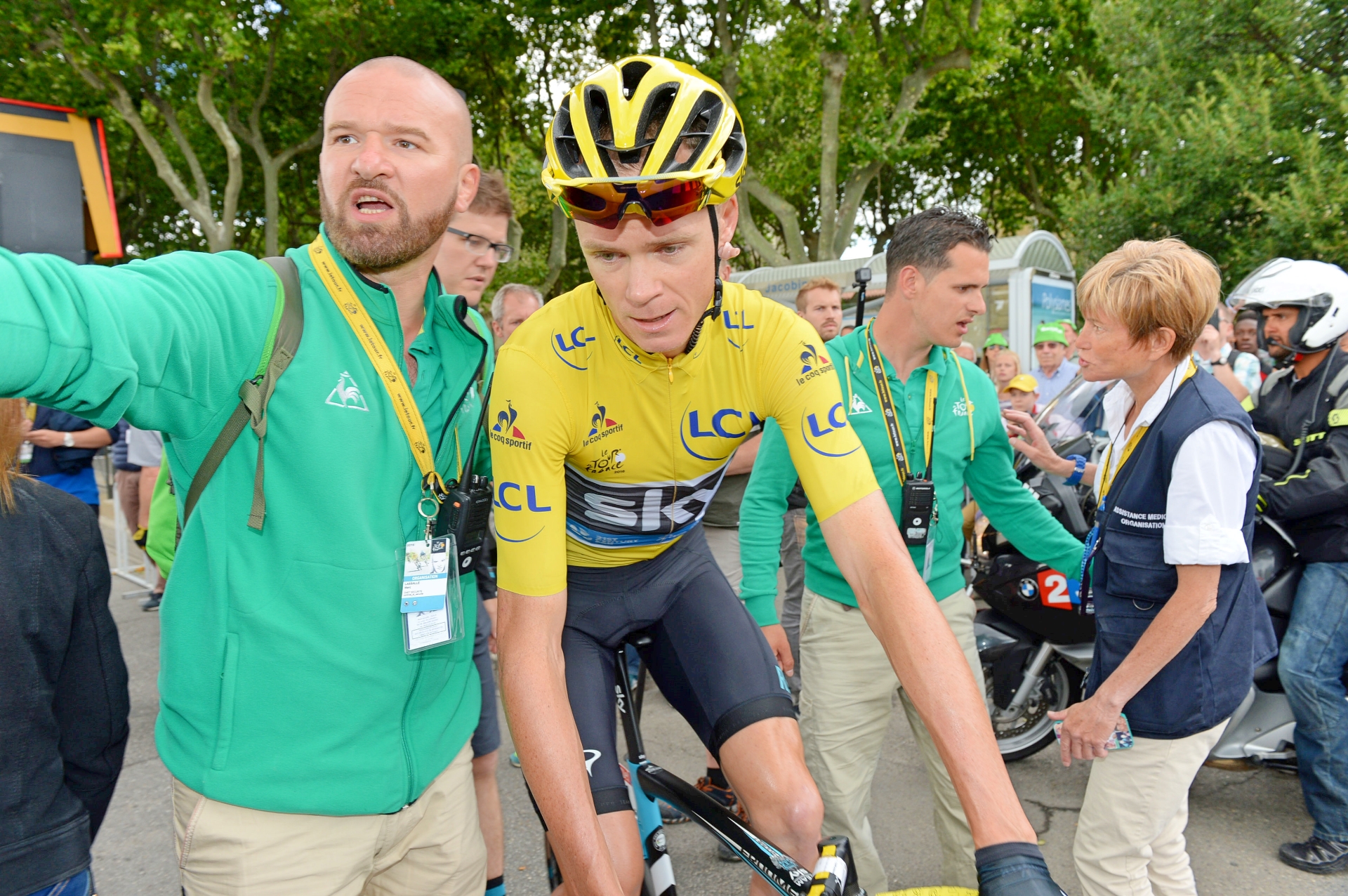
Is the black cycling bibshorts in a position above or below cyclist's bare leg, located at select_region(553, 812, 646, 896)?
above

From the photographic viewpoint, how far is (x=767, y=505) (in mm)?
3176

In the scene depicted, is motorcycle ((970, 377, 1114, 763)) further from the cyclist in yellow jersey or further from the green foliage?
the green foliage

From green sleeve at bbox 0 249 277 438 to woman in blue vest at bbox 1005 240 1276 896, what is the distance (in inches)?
94.6

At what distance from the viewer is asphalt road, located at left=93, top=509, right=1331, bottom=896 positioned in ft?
11.8

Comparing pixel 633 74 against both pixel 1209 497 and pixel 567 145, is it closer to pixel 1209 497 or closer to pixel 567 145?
pixel 567 145

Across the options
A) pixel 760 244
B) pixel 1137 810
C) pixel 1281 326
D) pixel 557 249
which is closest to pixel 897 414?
pixel 1137 810

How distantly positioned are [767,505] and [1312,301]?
2.55m

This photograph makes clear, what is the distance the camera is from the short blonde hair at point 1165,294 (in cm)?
260

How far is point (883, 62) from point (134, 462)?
18.2m

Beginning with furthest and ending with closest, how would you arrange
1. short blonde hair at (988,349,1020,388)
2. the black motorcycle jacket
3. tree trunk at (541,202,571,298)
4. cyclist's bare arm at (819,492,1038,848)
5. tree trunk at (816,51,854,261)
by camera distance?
1. tree trunk at (541,202,571,298)
2. tree trunk at (816,51,854,261)
3. short blonde hair at (988,349,1020,388)
4. the black motorcycle jacket
5. cyclist's bare arm at (819,492,1038,848)

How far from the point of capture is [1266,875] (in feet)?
11.5

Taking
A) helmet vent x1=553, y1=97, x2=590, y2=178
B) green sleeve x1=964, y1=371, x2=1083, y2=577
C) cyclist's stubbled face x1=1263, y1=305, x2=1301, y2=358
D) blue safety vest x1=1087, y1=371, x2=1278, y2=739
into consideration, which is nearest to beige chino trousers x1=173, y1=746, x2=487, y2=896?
helmet vent x1=553, y1=97, x2=590, y2=178

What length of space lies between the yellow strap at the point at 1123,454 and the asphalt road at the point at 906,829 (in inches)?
65.3

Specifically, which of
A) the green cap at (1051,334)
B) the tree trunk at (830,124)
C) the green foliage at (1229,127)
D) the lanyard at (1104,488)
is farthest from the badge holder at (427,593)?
the tree trunk at (830,124)
